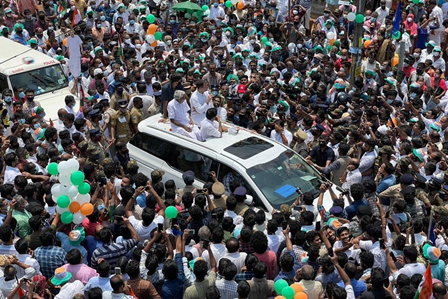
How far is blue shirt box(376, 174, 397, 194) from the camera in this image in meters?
9.37

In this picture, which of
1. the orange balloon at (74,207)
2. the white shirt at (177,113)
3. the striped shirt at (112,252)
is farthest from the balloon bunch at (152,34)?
the striped shirt at (112,252)

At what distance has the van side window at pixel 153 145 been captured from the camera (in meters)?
10.1

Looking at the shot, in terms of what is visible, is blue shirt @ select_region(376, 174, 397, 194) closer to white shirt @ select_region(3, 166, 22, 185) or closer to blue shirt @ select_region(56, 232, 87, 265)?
blue shirt @ select_region(56, 232, 87, 265)

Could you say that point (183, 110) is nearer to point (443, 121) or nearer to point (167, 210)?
point (167, 210)

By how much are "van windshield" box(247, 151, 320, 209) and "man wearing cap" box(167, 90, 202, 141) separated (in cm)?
151

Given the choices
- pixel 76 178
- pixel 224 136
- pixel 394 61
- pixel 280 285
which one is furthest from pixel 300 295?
pixel 394 61

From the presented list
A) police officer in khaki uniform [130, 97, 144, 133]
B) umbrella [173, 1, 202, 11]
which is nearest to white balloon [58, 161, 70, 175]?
police officer in khaki uniform [130, 97, 144, 133]

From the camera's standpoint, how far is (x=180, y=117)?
10547mm

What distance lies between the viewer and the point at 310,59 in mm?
14789

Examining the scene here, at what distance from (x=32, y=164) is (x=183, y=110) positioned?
2.60 meters

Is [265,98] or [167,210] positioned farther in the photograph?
[265,98]

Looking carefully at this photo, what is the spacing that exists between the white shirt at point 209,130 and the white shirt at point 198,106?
3.38 ft

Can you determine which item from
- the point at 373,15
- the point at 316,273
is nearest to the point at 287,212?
the point at 316,273

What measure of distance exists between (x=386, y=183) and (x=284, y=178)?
1.53 metres
